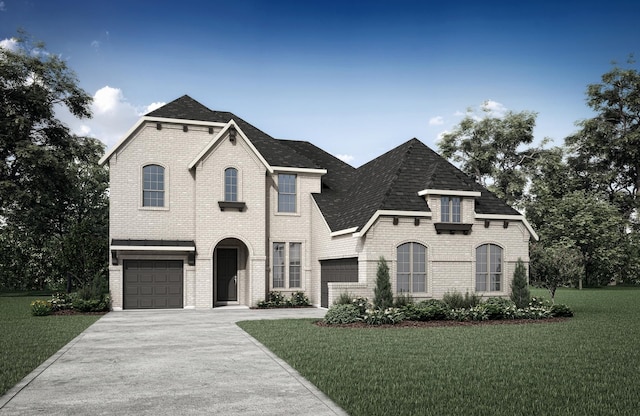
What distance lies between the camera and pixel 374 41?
19734 millimetres

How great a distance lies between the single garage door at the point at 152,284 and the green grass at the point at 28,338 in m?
3.81

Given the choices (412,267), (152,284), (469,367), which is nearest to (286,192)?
(152,284)

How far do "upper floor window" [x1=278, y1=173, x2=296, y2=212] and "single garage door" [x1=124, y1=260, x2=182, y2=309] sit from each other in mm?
5684

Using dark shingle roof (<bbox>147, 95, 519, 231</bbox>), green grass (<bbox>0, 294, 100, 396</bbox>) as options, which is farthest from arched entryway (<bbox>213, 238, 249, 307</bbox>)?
green grass (<bbox>0, 294, 100, 396</bbox>)

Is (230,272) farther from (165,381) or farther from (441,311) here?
(165,381)

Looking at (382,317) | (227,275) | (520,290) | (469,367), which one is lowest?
(382,317)

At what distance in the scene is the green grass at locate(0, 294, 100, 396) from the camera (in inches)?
424

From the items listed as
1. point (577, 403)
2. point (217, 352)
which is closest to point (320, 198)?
point (217, 352)

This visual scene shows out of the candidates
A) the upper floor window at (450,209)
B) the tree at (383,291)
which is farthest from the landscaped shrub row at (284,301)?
the upper floor window at (450,209)

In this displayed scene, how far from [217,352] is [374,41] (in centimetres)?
1165

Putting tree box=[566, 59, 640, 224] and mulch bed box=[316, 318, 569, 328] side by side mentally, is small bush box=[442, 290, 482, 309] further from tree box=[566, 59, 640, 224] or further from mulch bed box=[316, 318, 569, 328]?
tree box=[566, 59, 640, 224]

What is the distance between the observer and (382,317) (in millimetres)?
19297

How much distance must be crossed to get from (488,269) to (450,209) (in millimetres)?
2972

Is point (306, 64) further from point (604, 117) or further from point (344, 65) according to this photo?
point (604, 117)
